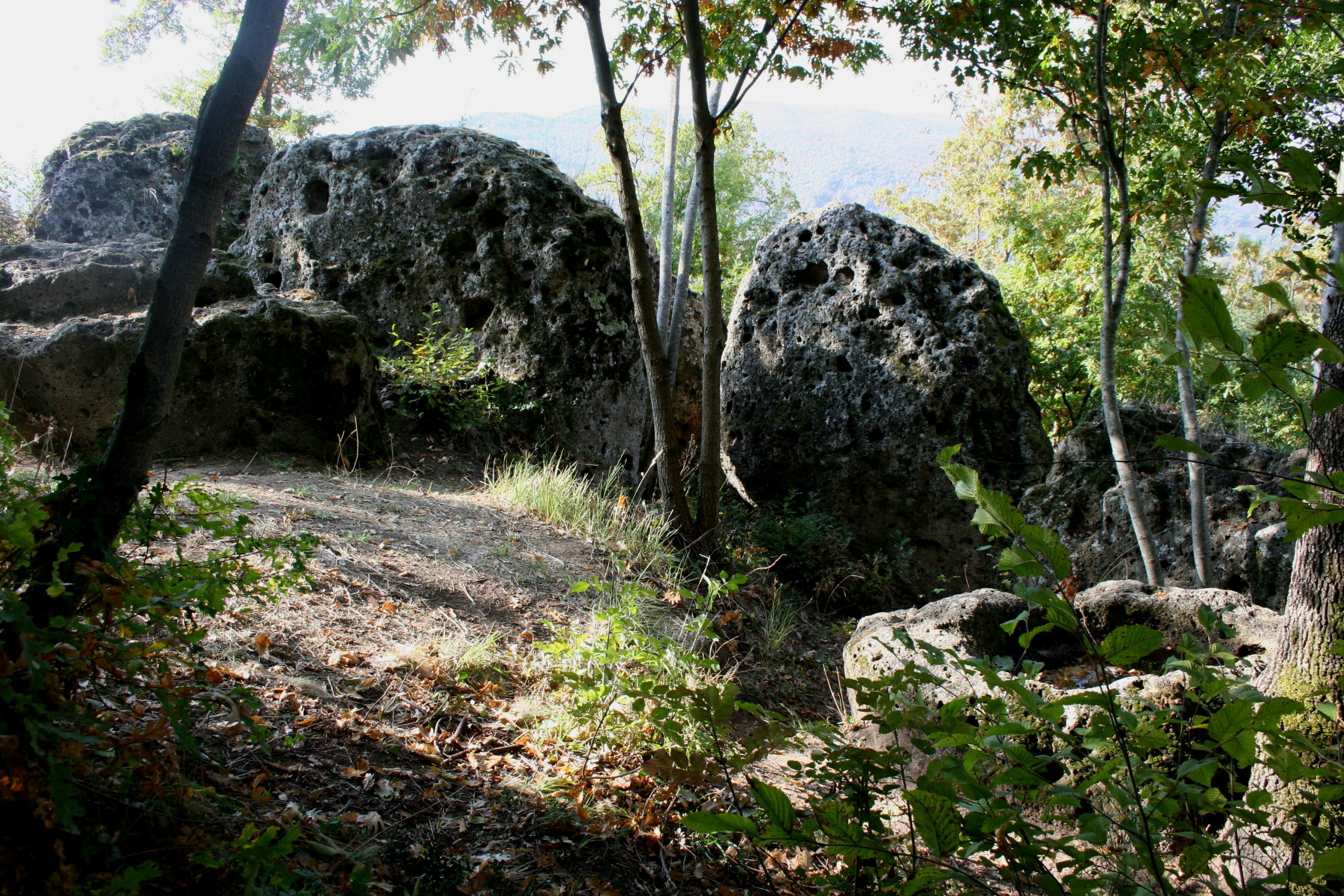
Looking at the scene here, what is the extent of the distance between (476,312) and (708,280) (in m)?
3.15

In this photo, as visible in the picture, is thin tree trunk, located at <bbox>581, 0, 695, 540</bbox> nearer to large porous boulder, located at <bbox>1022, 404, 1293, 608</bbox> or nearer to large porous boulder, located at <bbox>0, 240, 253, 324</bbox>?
large porous boulder, located at <bbox>1022, 404, 1293, 608</bbox>

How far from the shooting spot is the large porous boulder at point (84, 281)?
595cm

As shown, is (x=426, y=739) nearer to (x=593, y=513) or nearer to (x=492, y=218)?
(x=593, y=513)

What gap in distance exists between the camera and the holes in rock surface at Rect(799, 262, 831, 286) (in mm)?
8367

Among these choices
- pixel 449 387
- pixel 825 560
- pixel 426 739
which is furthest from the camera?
pixel 825 560

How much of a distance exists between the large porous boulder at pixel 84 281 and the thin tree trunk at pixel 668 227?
12.6ft

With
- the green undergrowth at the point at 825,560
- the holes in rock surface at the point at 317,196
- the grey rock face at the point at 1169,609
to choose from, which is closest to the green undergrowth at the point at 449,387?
the holes in rock surface at the point at 317,196

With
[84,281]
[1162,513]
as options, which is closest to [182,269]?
[84,281]

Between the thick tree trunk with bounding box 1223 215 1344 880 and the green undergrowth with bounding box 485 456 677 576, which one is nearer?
the thick tree trunk with bounding box 1223 215 1344 880

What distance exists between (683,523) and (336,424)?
2921 millimetres

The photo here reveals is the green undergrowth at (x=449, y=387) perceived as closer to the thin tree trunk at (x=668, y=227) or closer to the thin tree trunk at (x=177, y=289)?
the thin tree trunk at (x=668, y=227)

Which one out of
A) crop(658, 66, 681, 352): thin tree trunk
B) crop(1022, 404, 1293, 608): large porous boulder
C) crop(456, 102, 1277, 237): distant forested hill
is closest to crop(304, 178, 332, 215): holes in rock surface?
crop(658, 66, 681, 352): thin tree trunk

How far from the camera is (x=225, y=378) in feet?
19.1

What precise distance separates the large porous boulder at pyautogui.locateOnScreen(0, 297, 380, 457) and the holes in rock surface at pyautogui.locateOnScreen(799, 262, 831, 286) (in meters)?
4.55
